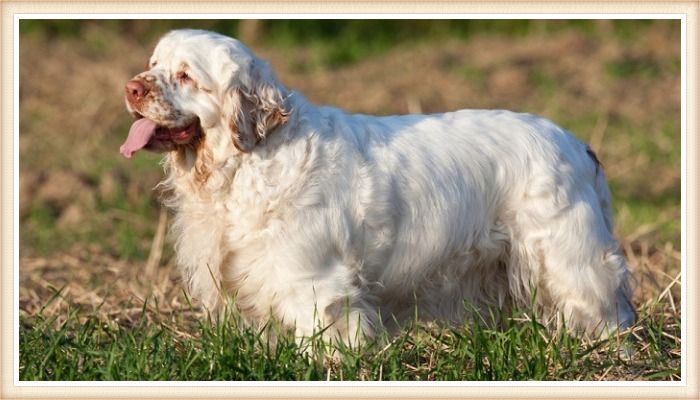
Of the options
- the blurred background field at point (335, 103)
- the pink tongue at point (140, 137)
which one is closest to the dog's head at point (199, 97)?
the pink tongue at point (140, 137)

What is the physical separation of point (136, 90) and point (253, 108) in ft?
1.54

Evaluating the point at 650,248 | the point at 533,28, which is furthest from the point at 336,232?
the point at 533,28

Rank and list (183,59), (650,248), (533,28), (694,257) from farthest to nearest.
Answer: (533,28), (650,248), (694,257), (183,59)

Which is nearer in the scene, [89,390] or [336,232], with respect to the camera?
[89,390]

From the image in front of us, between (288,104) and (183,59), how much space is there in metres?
0.49

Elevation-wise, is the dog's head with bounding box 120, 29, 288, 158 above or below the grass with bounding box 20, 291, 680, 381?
above

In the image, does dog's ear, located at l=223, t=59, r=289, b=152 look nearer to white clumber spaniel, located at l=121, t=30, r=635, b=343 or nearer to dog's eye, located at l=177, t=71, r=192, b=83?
white clumber spaniel, located at l=121, t=30, r=635, b=343

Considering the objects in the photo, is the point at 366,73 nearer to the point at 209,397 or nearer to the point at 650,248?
the point at 650,248

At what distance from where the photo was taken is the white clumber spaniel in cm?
484

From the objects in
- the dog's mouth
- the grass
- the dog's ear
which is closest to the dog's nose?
the dog's mouth

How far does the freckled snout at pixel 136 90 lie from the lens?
4719mm

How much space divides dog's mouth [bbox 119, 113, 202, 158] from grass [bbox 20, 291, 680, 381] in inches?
28.7

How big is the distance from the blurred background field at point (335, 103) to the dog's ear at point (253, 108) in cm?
154

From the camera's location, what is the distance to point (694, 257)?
517cm
